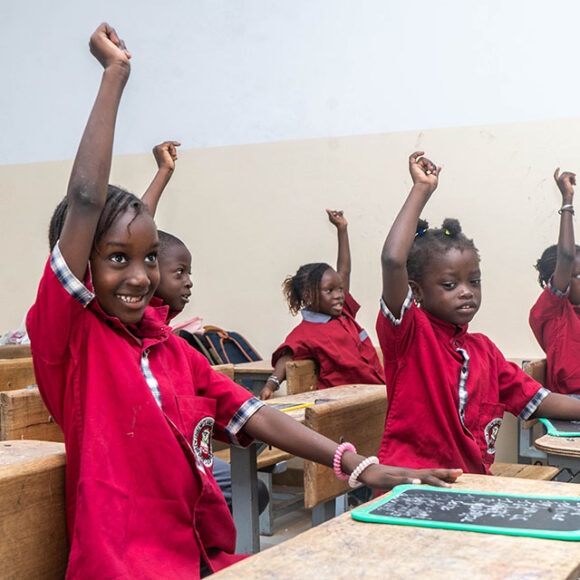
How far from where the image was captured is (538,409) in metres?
2.01

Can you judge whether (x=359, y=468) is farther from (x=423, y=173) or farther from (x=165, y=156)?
(x=165, y=156)

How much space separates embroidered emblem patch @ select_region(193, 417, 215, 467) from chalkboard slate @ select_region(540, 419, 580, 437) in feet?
3.25

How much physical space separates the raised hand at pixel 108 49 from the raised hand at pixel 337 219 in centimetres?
294

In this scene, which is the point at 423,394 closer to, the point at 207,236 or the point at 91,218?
the point at 91,218

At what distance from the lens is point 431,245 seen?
2.08 m

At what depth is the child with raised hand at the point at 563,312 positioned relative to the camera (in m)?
3.38

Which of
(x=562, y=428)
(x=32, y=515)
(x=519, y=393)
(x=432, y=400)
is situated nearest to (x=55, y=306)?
(x=32, y=515)

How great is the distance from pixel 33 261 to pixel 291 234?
1987 mm

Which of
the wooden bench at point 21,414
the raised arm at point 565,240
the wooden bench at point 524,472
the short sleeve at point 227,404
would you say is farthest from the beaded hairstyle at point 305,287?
the short sleeve at point 227,404

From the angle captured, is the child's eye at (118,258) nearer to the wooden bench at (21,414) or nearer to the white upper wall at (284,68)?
the wooden bench at (21,414)

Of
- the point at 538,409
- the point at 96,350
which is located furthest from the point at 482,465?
the point at 96,350

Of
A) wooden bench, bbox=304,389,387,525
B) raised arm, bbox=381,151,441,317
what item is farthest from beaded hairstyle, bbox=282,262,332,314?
raised arm, bbox=381,151,441,317

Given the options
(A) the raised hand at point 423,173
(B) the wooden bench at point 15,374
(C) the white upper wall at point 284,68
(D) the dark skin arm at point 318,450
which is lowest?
(D) the dark skin arm at point 318,450

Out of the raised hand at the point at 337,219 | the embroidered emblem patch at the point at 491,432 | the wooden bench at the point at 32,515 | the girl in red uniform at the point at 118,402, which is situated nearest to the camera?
the wooden bench at the point at 32,515
